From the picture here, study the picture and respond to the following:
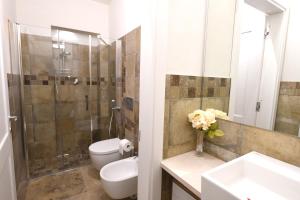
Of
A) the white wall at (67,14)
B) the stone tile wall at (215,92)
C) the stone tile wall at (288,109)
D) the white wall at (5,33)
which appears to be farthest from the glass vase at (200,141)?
the white wall at (67,14)

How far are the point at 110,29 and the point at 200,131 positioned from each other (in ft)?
7.47

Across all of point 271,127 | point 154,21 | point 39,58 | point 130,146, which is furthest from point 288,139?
point 39,58

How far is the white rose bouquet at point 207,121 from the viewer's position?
3.78ft

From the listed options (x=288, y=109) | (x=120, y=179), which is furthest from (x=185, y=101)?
(x=120, y=179)

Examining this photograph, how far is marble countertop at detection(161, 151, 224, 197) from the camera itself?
948 millimetres

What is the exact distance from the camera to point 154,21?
1021 mm

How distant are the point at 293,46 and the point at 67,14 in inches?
107

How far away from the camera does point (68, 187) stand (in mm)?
→ 2064

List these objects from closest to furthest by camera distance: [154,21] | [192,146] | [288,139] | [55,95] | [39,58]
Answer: [288,139]
[154,21]
[192,146]
[39,58]
[55,95]

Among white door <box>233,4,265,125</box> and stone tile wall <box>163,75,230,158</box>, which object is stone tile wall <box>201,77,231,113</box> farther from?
white door <box>233,4,265,125</box>

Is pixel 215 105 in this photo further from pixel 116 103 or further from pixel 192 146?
pixel 116 103

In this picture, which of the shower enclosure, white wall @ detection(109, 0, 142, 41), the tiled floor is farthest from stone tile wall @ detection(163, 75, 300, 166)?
the shower enclosure

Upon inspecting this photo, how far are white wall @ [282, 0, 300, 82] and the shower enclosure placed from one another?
217 cm

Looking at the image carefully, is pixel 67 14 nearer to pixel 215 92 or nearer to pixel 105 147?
pixel 105 147
